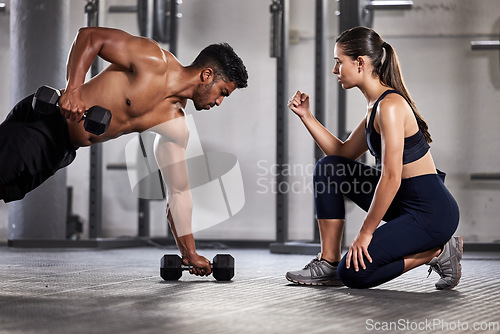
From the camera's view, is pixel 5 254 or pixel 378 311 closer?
pixel 378 311

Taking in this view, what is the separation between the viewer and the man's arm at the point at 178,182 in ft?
8.19

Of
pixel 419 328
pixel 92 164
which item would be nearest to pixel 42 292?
pixel 419 328

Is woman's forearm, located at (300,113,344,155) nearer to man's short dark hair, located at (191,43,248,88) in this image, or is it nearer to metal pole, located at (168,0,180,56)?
man's short dark hair, located at (191,43,248,88)

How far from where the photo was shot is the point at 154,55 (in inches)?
94.9

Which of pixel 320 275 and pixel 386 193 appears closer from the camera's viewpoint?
pixel 386 193

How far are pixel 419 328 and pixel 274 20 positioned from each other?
3.14 metres

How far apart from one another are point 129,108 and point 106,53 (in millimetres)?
223

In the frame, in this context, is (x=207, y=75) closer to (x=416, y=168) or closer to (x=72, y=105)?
(x=72, y=105)

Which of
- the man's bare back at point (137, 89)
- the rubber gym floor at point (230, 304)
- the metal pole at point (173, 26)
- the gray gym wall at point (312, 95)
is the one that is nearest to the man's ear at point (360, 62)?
the man's bare back at point (137, 89)

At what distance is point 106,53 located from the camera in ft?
7.79

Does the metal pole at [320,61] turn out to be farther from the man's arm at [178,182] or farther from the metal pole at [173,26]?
the man's arm at [178,182]

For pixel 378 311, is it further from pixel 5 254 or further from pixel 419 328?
pixel 5 254

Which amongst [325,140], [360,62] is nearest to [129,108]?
[325,140]

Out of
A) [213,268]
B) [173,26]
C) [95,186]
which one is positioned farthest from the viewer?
[173,26]
